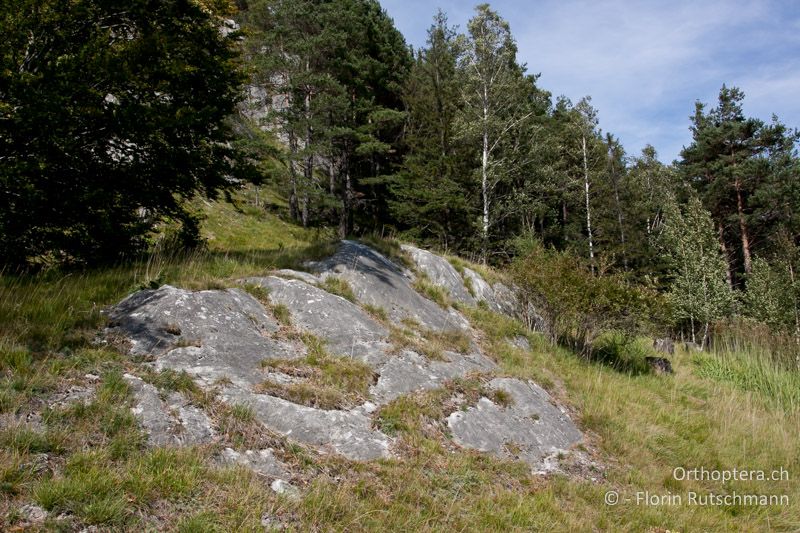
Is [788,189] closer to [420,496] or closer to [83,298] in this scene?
[420,496]

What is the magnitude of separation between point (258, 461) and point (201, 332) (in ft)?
7.34

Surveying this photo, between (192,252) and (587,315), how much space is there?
889 cm

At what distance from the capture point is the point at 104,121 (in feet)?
23.9

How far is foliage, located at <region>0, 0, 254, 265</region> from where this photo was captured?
19.9 ft

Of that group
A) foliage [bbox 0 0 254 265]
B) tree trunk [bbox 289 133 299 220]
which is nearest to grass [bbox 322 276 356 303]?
foliage [bbox 0 0 254 265]

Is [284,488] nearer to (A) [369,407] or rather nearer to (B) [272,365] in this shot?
(A) [369,407]

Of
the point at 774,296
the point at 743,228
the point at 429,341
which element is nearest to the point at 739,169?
the point at 743,228

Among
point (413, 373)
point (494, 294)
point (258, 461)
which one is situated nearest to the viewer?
point (258, 461)

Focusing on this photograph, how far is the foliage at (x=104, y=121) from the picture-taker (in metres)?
6.07

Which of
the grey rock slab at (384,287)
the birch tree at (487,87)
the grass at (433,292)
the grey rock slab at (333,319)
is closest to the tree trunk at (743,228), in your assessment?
the birch tree at (487,87)

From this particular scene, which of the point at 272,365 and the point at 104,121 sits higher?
the point at 104,121

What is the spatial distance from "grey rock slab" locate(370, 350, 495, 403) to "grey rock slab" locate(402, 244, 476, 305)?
366cm

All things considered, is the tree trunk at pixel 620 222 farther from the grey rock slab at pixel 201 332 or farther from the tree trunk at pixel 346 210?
the grey rock slab at pixel 201 332

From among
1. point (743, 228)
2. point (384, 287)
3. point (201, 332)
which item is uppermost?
point (743, 228)
